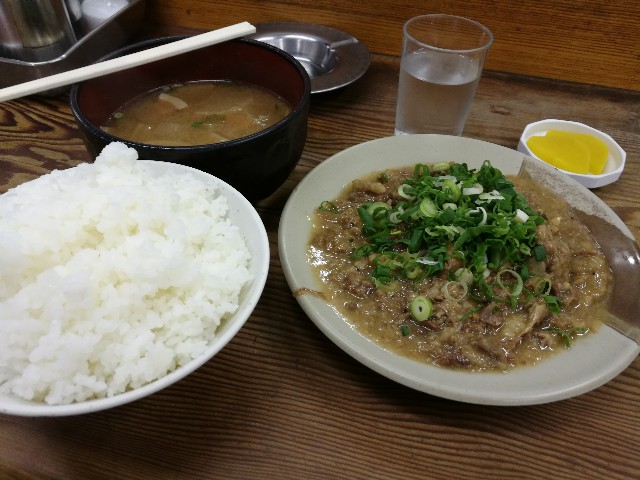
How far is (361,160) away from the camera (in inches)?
87.6

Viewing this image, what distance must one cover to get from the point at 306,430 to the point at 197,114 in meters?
1.36

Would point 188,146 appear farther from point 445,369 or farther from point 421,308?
point 445,369

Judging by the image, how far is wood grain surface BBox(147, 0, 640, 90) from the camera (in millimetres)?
2836

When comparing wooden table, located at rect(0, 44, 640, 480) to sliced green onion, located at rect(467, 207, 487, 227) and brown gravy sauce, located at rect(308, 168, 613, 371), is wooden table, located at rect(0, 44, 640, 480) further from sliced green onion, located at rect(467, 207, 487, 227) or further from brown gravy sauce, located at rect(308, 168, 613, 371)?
sliced green onion, located at rect(467, 207, 487, 227)

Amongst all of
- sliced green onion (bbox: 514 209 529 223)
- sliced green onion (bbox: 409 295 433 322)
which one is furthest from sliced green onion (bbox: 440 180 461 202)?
sliced green onion (bbox: 409 295 433 322)

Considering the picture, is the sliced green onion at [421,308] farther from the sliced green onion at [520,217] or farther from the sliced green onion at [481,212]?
the sliced green onion at [520,217]

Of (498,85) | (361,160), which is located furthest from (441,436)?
(498,85)

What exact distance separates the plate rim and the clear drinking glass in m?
0.39

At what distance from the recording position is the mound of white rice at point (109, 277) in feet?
3.78

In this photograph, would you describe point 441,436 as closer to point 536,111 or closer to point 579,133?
point 579,133

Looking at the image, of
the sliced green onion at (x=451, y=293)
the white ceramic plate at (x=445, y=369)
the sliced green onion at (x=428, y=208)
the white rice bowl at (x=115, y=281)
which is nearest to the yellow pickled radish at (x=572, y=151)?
the white ceramic plate at (x=445, y=369)

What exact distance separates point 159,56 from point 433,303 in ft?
4.62

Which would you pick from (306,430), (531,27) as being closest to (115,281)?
(306,430)

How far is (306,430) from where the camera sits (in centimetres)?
148
